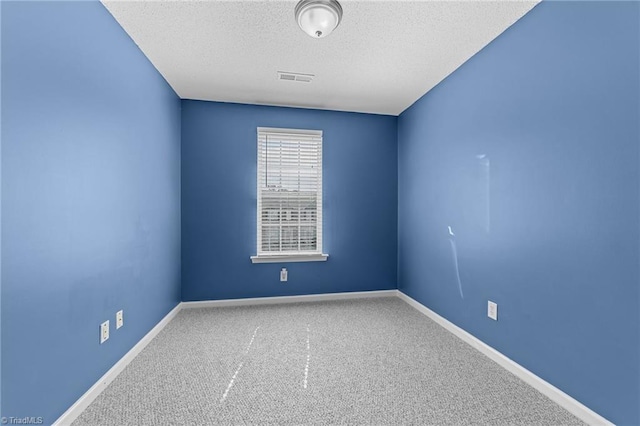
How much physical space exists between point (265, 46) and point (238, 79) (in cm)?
70

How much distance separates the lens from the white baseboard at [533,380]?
5.13 ft

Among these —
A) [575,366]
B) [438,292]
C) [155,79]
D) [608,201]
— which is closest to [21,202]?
[155,79]

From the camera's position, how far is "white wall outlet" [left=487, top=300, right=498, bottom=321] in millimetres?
2227

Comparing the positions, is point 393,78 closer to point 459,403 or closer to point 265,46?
point 265,46

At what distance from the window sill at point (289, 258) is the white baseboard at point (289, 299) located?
47 centimetres

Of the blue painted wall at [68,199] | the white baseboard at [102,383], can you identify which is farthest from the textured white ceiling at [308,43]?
the white baseboard at [102,383]

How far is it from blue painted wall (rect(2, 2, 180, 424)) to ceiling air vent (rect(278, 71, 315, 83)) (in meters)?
1.18

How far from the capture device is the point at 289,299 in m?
3.65

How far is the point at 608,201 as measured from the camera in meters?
1.48

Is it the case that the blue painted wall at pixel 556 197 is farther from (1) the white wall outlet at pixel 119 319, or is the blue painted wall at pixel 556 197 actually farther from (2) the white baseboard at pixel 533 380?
(1) the white wall outlet at pixel 119 319

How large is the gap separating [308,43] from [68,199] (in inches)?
76.8

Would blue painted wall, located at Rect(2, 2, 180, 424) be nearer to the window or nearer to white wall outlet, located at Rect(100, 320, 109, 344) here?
white wall outlet, located at Rect(100, 320, 109, 344)

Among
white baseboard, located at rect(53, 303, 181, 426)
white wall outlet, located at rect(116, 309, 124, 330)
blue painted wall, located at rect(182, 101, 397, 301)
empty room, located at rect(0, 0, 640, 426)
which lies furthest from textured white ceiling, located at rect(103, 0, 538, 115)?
white baseboard, located at rect(53, 303, 181, 426)

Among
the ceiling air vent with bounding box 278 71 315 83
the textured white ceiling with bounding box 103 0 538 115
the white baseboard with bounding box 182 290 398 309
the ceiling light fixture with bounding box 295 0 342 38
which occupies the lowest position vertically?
the white baseboard with bounding box 182 290 398 309
